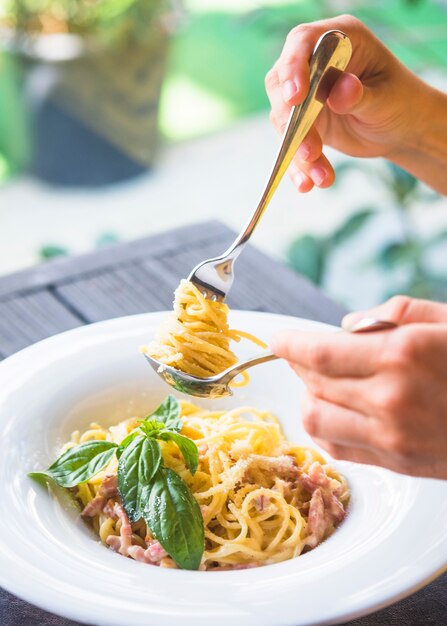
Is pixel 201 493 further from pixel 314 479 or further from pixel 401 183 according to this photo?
pixel 401 183

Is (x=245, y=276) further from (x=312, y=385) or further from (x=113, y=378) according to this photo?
(x=312, y=385)

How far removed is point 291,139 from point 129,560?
67cm

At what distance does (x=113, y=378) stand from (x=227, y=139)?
4182 millimetres

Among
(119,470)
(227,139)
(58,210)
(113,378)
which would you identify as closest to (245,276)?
(113,378)

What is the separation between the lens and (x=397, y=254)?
311 centimetres

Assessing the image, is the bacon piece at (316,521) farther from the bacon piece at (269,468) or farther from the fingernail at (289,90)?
the fingernail at (289,90)

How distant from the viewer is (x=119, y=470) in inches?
48.8

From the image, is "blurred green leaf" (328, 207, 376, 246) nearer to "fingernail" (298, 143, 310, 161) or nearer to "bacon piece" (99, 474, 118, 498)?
"fingernail" (298, 143, 310, 161)

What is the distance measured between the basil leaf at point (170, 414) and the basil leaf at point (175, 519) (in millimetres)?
123

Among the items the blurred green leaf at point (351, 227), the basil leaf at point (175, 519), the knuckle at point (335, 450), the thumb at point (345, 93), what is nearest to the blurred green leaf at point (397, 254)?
the blurred green leaf at point (351, 227)

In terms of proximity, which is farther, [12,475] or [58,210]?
[58,210]

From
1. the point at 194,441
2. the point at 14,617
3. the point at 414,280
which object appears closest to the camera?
the point at 14,617

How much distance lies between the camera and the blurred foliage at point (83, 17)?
4406 mm

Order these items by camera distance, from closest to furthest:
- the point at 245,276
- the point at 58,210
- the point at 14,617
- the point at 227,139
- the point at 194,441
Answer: the point at 14,617 < the point at 194,441 < the point at 245,276 < the point at 58,210 < the point at 227,139
